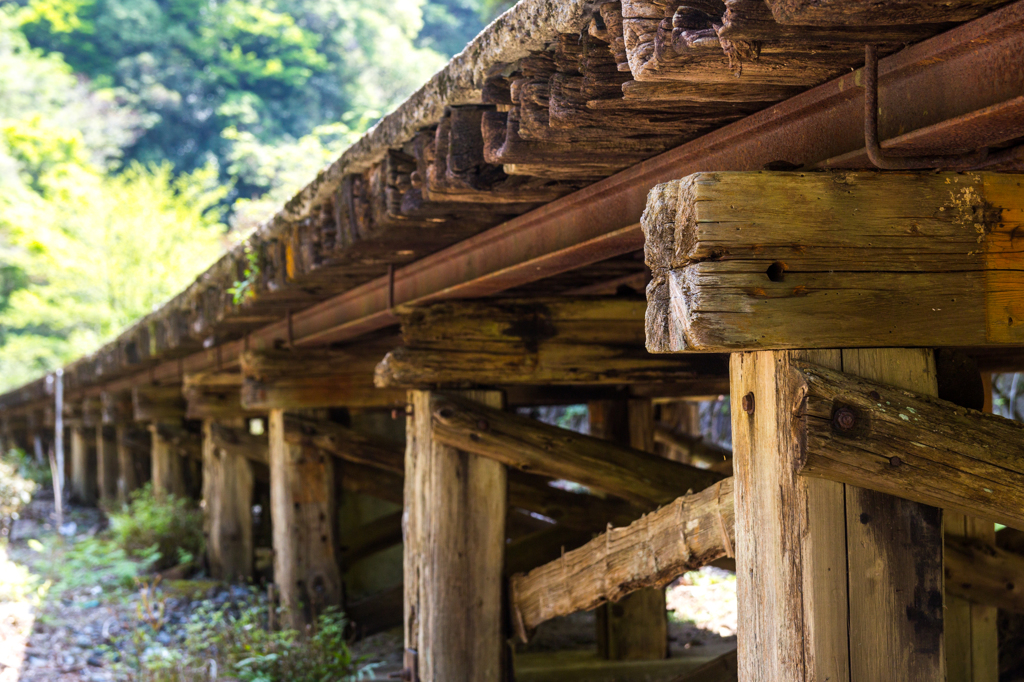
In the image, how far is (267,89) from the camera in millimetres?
29922

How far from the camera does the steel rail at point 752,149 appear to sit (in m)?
1.34

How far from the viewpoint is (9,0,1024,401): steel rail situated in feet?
4.40

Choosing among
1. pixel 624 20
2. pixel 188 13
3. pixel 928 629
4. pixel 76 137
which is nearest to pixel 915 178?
pixel 624 20

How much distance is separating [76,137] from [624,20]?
2336 cm

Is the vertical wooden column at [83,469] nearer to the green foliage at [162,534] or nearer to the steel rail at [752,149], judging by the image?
the green foliage at [162,534]

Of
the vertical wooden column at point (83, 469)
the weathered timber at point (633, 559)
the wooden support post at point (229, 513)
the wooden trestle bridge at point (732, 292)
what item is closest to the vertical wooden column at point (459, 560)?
the wooden trestle bridge at point (732, 292)

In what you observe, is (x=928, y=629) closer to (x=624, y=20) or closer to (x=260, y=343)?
(x=624, y=20)

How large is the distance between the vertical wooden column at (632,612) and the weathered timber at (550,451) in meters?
1.76

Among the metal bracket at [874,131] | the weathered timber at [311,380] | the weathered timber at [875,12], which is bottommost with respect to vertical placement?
the weathered timber at [311,380]

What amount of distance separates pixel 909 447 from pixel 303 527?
14.5 feet

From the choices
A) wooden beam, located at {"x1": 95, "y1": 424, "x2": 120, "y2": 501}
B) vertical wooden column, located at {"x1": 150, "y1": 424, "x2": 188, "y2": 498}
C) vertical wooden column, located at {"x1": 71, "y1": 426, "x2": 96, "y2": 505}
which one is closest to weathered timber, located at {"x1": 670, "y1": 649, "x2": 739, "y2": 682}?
vertical wooden column, located at {"x1": 150, "y1": 424, "x2": 188, "y2": 498}

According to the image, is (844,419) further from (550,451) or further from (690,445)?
(690,445)

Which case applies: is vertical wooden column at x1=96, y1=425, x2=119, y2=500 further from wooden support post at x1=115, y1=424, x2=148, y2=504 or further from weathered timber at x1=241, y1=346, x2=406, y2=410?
weathered timber at x1=241, y1=346, x2=406, y2=410

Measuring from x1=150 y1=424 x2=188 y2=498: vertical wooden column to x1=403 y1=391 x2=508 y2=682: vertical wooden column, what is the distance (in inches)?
267
